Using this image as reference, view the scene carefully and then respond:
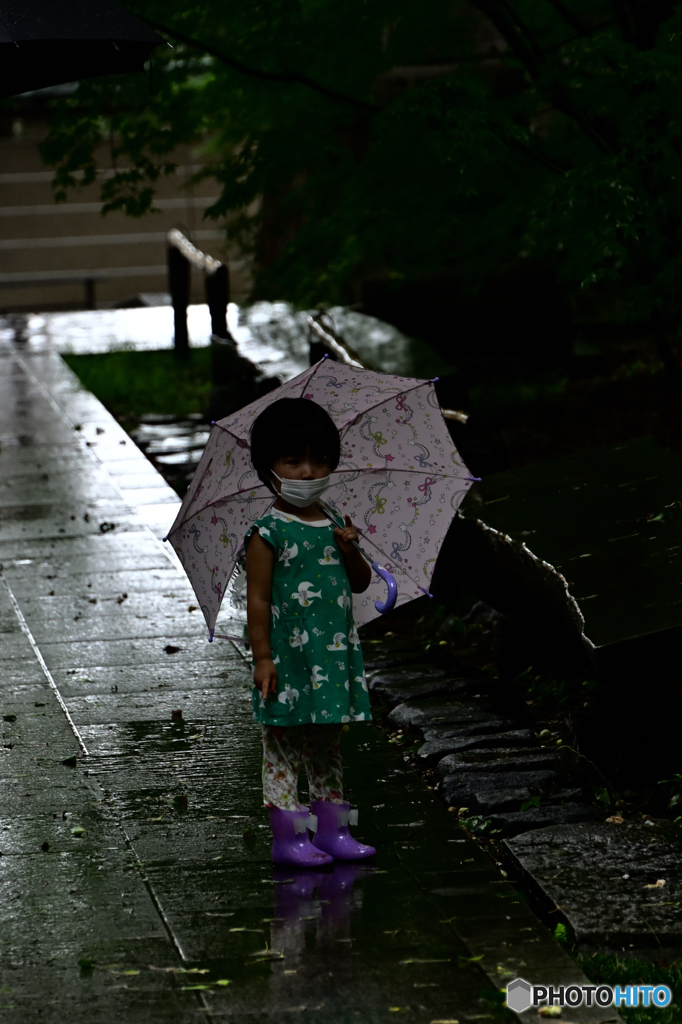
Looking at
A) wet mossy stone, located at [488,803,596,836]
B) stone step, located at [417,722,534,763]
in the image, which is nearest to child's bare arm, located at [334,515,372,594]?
wet mossy stone, located at [488,803,596,836]

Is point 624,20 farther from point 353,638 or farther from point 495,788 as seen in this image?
point 353,638

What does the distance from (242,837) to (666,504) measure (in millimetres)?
2608

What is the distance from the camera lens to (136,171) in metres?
10.3

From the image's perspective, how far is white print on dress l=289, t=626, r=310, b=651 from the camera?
4.49 m

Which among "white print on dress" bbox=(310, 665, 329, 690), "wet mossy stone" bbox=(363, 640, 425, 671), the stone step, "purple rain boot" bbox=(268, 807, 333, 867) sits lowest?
"wet mossy stone" bbox=(363, 640, 425, 671)

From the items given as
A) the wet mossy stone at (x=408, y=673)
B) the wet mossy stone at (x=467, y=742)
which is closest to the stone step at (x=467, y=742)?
the wet mossy stone at (x=467, y=742)

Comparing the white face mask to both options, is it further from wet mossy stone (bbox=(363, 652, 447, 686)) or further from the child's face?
wet mossy stone (bbox=(363, 652, 447, 686))

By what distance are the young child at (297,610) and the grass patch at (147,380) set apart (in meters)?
9.07

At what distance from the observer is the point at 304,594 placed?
14.7 ft

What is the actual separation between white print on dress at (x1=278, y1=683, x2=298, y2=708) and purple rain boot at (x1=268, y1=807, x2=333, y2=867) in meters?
0.40

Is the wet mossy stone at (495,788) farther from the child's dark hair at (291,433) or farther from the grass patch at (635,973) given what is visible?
the child's dark hair at (291,433)

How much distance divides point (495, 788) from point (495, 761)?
10.1 inches

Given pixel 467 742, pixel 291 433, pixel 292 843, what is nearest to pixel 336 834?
pixel 292 843

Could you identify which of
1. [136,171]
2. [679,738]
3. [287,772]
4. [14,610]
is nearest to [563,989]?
[287,772]
